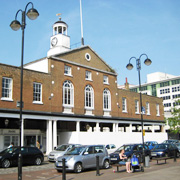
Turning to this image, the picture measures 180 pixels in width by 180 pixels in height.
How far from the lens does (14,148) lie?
19.6m

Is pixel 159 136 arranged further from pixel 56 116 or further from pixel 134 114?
pixel 56 116

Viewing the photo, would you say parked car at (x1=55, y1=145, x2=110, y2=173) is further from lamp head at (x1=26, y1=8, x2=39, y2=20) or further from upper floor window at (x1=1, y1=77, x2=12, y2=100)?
upper floor window at (x1=1, y1=77, x2=12, y2=100)

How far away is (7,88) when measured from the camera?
82.5 feet

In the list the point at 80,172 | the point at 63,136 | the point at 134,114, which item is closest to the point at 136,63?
A: the point at 80,172

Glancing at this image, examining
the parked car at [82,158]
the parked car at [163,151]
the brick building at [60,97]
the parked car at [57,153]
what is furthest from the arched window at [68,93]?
the parked car at [82,158]

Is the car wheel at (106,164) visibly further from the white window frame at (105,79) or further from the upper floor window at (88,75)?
the white window frame at (105,79)

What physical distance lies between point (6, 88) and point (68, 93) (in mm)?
8243

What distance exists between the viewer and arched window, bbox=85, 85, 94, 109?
110 ft

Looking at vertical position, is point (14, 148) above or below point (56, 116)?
below

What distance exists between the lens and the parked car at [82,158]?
15609 mm

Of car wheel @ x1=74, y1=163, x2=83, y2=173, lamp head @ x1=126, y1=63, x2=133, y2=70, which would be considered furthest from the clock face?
car wheel @ x1=74, y1=163, x2=83, y2=173

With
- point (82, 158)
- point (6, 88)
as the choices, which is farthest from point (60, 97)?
point (82, 158)

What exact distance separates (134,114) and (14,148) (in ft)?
83.9

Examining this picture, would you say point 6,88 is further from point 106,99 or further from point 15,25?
point 106,99
